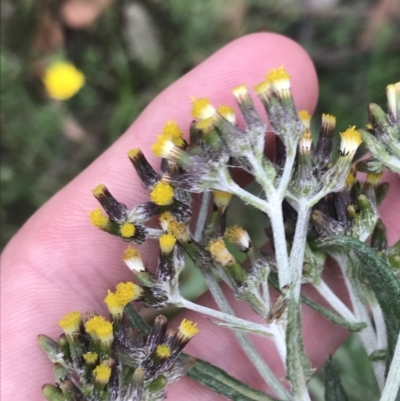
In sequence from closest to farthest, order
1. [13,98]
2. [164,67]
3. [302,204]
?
[302,204], [13,98], [164,67]

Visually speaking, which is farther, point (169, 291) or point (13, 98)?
point (13, 98)

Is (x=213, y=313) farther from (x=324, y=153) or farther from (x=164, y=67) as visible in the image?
(x=164, y=67)

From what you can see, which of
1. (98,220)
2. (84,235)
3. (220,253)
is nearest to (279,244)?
(220,253)

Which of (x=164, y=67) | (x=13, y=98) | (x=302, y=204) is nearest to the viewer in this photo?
(x=302, y=204)

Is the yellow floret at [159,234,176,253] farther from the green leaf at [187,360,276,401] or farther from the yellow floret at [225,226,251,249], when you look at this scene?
the green leaf at [187,360,276,401]

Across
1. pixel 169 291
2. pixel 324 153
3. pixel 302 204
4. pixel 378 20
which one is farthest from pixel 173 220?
pixel 378 20

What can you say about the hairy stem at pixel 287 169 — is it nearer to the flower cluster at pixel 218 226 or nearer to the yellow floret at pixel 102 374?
the flower cluster at pixel 218 226

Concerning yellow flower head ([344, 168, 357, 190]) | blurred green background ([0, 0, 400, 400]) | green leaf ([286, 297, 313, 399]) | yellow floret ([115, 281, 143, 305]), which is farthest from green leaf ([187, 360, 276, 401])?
blurred green background ([0, 0, 400, 400])

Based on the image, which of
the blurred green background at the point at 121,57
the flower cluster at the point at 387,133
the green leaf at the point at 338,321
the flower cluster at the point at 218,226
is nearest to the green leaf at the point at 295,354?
the flower cluster at the point at 218,226
